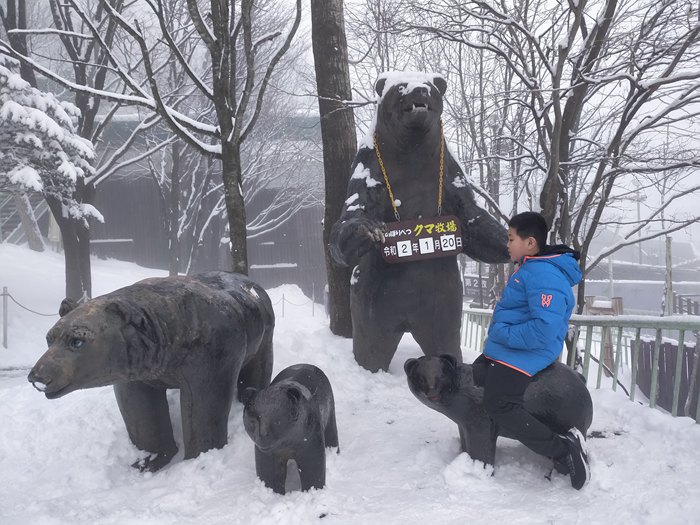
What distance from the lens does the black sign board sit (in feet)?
13.5

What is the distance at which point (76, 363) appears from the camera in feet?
8.48

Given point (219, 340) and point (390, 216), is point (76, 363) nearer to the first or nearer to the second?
point (219, 340)

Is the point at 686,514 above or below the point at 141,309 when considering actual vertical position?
below

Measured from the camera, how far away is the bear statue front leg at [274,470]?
2.72 meters

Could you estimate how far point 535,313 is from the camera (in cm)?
260

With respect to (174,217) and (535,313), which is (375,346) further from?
(174,217)

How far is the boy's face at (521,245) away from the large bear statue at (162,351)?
1654mm

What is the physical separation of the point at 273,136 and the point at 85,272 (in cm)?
665

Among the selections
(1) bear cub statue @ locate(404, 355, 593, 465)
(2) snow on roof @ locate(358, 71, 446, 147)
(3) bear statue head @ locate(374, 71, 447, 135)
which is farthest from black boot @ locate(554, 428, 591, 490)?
(2) snow on roof @ locate(358, 71, 446, 147)

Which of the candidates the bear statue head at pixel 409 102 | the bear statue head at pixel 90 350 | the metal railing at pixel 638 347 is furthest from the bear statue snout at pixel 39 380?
the metal railing at pixel 638 347

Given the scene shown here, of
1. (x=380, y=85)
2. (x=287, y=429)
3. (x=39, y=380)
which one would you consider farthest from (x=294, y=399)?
(x=380, y=85)

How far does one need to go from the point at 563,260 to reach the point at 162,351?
2.16 metres

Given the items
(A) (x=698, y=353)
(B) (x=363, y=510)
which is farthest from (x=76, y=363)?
(A) (x=698, y=353)

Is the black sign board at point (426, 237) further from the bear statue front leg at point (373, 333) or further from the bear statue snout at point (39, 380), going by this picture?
the bear statue snout at point (39, 380)
